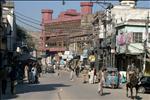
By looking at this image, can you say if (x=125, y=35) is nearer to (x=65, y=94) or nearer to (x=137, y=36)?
(x=137, y=36)

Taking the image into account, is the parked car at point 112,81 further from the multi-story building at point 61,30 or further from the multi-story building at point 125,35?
the multi-story building at point 61,30

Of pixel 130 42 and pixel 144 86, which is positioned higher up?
pixel 130 42

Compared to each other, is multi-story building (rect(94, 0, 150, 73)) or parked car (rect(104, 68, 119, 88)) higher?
multi-story building (rect(94, 0, 150, 73))

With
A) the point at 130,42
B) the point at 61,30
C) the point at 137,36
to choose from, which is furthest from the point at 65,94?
the point at 61,30

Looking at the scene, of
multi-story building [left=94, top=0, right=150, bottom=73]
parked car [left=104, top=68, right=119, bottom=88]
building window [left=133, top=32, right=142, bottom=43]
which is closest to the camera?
parked car [left=104, top=68, right=119, bottom=88]

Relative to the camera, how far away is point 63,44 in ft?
513

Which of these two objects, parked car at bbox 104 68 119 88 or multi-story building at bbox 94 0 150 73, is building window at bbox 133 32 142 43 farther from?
parked car at bbox 104 68 119 88

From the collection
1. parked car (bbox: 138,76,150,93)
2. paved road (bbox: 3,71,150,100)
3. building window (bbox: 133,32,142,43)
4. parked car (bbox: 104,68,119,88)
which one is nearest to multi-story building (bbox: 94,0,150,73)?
building window (bbox: 133,32,142,43)

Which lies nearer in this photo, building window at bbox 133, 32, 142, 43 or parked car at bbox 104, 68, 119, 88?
parked car at bbox 104, 68, 119, 88

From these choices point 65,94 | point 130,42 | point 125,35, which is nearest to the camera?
point 65,94

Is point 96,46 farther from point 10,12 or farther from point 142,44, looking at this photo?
point 142,44

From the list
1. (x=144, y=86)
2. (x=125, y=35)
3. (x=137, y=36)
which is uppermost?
(x=125, y=35)

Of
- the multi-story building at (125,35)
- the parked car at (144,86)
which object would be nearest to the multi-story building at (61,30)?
the multi-story building at (125,35)

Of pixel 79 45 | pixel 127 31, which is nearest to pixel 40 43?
pixel 79 45
